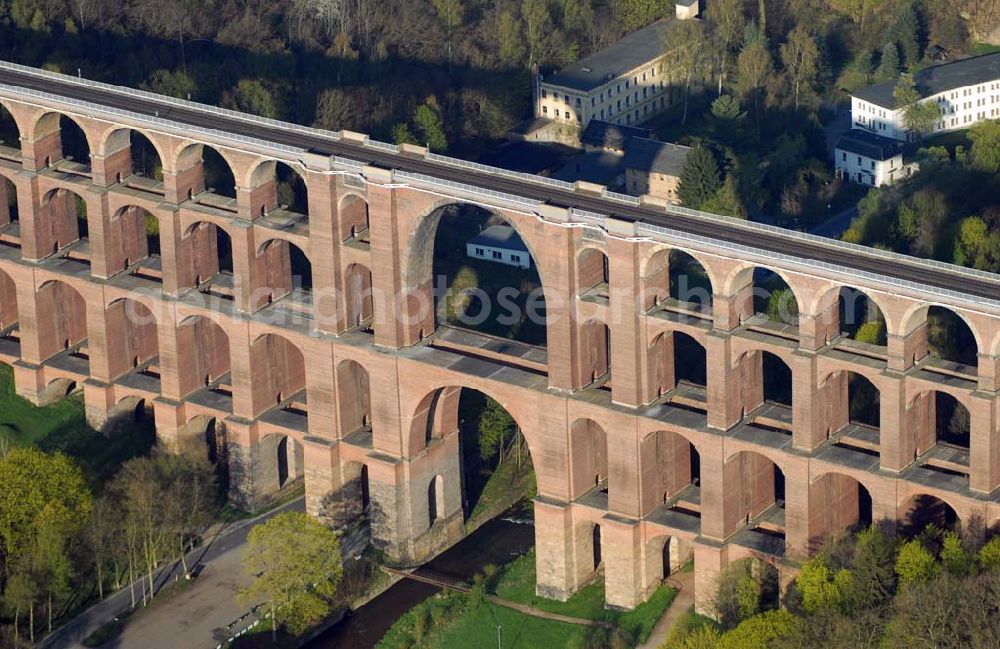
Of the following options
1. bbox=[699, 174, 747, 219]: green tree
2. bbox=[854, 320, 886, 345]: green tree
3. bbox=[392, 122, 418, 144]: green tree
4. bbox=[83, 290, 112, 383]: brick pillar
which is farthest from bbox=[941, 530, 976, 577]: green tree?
bbox=[392, 122, 418, 144]: green tree

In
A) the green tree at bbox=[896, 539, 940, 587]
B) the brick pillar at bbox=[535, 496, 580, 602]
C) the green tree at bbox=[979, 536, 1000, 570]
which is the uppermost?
the green tree at bbox=[979, 536, 1000, 570]

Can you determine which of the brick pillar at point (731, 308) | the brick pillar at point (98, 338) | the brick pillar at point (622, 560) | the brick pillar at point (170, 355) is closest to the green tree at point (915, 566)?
the brick pillar at point (731, 308)

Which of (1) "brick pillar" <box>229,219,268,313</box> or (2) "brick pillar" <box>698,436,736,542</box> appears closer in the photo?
(2) "brick pillar" <box>698,436,736,542</box>

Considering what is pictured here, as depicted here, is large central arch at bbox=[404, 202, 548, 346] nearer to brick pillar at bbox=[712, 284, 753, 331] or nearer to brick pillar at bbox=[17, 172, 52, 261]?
brick pillar at bbox=[712, 284, 753, 331]

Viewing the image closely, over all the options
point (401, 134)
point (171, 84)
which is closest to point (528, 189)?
point (401, 134)

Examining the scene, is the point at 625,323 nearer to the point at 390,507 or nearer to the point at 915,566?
the point at 390,507

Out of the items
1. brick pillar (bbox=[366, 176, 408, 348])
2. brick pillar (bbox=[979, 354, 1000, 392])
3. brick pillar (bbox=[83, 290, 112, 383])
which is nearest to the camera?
brick pillar (bbox=[979, 354, 1000, 392])

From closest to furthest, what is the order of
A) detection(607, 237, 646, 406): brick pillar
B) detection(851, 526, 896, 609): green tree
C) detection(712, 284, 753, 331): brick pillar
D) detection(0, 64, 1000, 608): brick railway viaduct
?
1. detection(851, 526, 896, 609): green tree
2. detection(0, 64, 1000, 608): brick railway viaduct
3. detection(712, 284, 753, 331): brick pillar
4. detection(607, 237, 646, 406): brick pillar

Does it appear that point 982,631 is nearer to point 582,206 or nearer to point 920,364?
point 920,364
